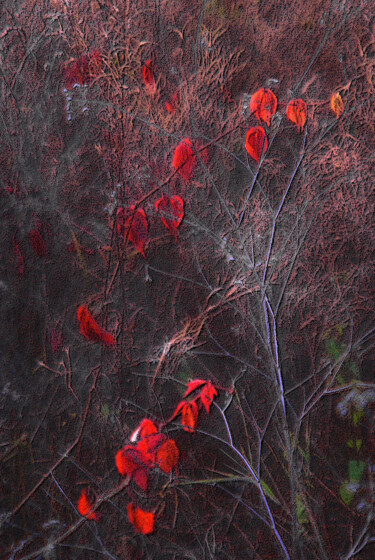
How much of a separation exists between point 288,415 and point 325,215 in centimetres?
57

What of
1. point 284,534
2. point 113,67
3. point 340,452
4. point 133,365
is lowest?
point 284,534

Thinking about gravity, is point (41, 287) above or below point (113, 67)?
below

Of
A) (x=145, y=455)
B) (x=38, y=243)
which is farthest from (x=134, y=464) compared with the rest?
(x=38, y=243)

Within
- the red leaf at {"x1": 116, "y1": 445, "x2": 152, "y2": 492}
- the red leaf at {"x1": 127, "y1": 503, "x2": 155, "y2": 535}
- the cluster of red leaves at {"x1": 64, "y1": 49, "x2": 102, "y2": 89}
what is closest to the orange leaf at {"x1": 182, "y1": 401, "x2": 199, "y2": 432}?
the red leaf at {"x1": 116, "y1": 445, "x2": 152, "y2": 492}

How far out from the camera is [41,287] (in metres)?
1.56

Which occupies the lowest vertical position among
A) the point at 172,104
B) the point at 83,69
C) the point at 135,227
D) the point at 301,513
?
the point at 301,513

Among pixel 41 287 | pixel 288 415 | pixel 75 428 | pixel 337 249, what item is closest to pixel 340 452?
pixel 288 415

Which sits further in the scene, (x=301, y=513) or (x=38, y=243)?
(x=38, y=243)

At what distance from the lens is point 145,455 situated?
4.93 feet

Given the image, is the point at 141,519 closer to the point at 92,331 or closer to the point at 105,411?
the point at 105,411

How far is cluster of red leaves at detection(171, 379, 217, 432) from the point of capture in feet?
4.91

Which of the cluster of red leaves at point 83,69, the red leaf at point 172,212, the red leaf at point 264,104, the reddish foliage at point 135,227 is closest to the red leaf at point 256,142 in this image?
the red leaf at point 264,104

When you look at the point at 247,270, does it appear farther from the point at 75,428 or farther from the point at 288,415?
the point at 75,428

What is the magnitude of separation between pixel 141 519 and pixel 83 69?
1316 millimetres
